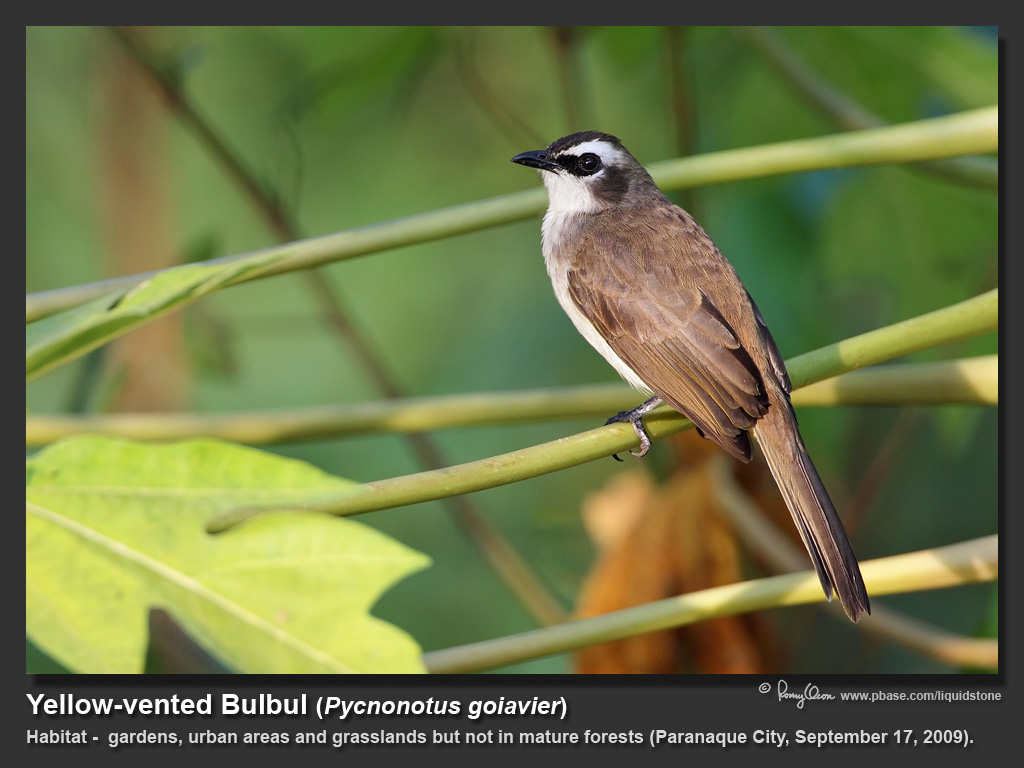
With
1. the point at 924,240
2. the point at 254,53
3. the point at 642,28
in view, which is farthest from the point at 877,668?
the point at 254,53

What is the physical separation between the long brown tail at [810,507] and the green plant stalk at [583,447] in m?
0.42

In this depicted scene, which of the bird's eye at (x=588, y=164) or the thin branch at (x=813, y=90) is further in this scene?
Answer: the bird's eye at (x=588, y=164)

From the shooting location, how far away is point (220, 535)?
124 centimetres

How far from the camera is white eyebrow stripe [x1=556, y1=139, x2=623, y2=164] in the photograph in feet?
9.80

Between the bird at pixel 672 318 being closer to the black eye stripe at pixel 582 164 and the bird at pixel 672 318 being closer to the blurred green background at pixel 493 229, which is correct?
the black eye stripe at pixel 582 164

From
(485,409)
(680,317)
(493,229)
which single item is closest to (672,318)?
(680,317)

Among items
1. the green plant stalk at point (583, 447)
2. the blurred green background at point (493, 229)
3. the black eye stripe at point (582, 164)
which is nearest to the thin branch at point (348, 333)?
the blurred green background at point (493, 229)

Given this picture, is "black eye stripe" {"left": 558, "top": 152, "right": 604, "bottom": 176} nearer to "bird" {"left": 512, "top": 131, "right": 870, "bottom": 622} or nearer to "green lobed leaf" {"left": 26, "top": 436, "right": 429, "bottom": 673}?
"bird" {"left": 512, "top": 131, "right": 870, "bottom": 622}

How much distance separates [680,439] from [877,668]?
958 millimetres

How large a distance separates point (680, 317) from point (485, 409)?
698 mm

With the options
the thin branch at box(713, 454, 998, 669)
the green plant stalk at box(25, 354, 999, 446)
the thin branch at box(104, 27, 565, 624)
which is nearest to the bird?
the green plant stalk at box(25, 354, 999, 446)

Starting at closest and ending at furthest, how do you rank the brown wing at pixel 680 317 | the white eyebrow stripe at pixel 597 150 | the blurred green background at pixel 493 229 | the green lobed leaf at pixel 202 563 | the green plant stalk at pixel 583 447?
the green lobed leaf at pixel 202 563 → the green plant stalk at pixel 583 447 → the brown wing at pixel 680 317 → the blurred green background at pixel 493 229 → the white eyebrow stripe at pixel 597 150

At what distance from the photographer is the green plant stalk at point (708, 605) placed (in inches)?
65.9

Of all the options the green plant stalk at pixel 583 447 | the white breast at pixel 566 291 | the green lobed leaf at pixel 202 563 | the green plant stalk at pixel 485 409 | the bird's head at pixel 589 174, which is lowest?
the green lobed leaf at pixel 202 563
